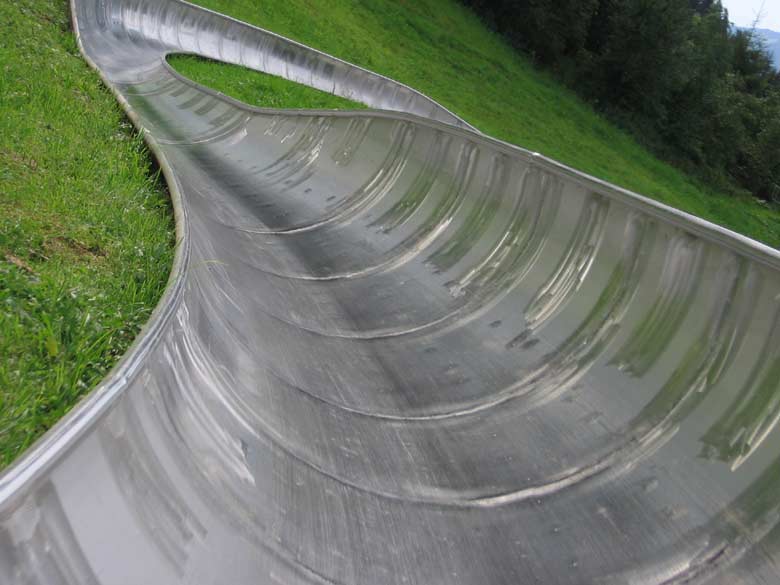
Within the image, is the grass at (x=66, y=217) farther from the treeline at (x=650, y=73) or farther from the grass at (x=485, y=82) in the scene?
the treeline at (x=650, y=73)

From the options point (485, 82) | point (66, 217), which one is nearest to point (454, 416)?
point (66, 217)

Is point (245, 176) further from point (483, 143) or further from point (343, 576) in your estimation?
point (343, 576)

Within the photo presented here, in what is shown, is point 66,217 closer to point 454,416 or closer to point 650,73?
point 454,416

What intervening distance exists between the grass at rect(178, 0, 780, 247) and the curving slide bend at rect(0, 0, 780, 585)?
1594cm

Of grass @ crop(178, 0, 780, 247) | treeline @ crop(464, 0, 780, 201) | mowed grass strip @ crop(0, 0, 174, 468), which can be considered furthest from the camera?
treeline @ crop(464, 0, 780, 201)

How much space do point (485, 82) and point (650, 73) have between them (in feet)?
50.1

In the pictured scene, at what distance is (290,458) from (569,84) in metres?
44.9

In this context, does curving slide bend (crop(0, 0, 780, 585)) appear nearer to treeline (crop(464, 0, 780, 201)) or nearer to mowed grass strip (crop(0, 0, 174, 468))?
mowed grass strip (crop(0, 0, 174, 468))

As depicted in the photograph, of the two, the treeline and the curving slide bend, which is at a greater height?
the treeline

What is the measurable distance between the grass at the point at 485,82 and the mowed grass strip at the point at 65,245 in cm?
1317

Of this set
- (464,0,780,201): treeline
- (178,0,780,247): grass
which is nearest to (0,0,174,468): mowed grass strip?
(178,0,780,247): grass

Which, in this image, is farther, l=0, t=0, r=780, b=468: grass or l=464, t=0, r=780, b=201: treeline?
l=464, t=0, r=780, b=201: treeline

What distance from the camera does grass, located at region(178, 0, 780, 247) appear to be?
28172 mm

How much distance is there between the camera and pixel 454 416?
417 cm
